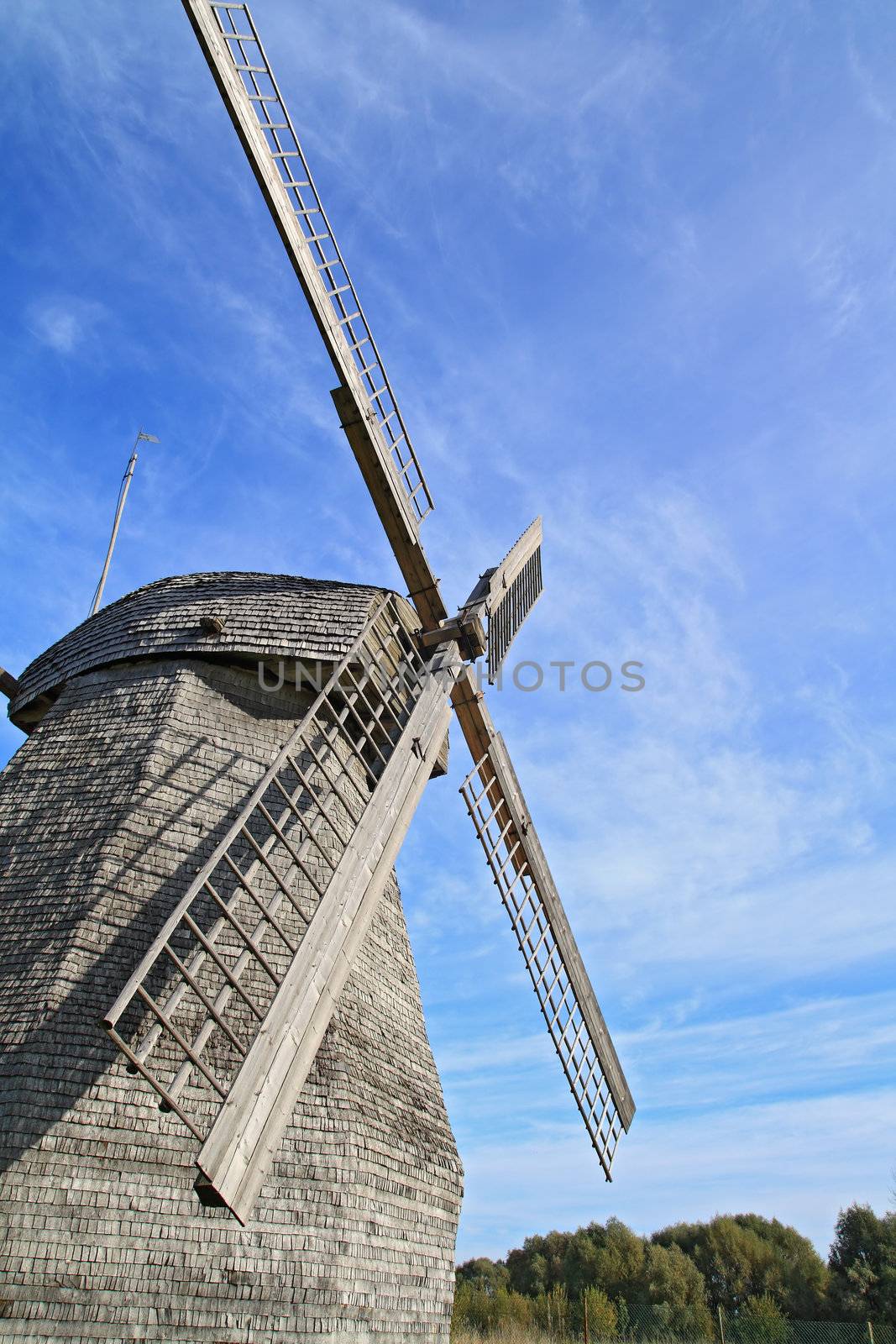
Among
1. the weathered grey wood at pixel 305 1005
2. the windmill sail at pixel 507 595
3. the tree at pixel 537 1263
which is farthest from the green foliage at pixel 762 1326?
the weathered grey wood at pixel 305 1005

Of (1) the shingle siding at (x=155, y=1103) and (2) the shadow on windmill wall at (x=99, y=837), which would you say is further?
(2) the shadow on windmill wall at (x=99, y=837)

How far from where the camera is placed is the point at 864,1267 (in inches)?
942

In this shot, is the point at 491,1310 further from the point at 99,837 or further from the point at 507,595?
the point at 99,837

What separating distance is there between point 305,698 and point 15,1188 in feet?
12.9

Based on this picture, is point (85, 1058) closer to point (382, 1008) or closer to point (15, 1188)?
point (15, 1188)

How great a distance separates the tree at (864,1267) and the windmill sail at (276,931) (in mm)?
24387

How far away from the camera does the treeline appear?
22812 mm

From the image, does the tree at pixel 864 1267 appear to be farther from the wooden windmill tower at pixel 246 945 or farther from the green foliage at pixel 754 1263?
the wooden windmill tower at pixel 246 945

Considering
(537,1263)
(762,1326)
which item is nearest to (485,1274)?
(537,1263)

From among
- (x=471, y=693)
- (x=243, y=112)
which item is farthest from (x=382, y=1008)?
(x=243, y=112)

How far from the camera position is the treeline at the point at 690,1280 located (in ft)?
74.8

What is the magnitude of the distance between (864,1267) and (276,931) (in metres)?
27.2

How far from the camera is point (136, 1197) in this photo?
4699mm

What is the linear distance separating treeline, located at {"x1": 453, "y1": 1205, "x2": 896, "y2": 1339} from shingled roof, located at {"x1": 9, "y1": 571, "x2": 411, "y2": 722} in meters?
19.4
